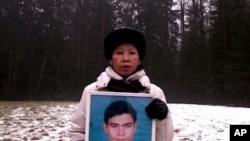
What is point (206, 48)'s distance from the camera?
31391 mm

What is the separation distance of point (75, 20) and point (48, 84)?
21.5 feet

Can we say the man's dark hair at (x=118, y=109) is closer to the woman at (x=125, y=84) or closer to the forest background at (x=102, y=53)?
the woman at (x=125, y=84)

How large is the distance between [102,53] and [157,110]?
3183 cm

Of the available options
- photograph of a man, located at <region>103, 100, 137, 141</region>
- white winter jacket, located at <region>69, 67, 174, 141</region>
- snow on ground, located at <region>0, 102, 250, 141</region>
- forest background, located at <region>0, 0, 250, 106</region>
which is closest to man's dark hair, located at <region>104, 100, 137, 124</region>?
photograph of a man, located at <region>103, 100, 137, 141</region>

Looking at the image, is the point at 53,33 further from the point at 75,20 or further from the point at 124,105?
the point at 124,105

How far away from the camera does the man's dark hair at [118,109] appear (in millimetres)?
1964

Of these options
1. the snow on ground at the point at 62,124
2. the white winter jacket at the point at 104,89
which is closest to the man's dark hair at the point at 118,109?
the white winter jacket at the point at 104,89

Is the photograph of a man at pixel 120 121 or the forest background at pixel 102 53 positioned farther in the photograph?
the forest background at pixel 102 53

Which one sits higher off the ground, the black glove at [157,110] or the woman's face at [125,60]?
the woman's face at [125,60]

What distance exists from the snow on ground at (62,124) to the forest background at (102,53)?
53.0 feet

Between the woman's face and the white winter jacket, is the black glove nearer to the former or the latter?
the white winter jacket

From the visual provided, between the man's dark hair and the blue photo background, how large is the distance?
2 centimetres

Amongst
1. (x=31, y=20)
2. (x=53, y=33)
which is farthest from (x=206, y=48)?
(x=31, y=20)

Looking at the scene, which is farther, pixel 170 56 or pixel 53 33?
pixel 170 56
